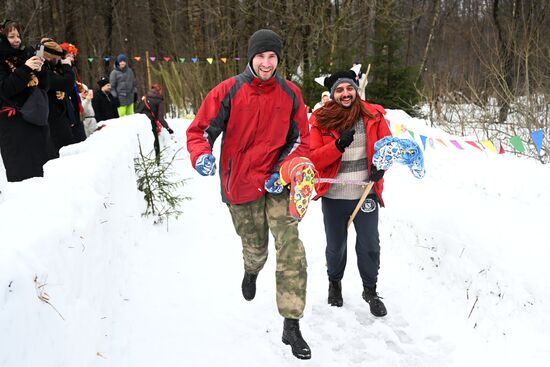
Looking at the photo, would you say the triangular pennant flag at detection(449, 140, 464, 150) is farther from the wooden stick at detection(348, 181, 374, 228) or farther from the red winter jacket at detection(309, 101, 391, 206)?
the wooden stick at detection(348, 181, 374, 228)

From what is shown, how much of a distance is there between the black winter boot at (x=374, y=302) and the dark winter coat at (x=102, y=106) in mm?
7238

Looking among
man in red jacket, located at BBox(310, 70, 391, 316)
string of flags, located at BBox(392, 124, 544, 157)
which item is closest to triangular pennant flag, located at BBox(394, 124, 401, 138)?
string of flags, located at BBox(392, 124, 544, 157)

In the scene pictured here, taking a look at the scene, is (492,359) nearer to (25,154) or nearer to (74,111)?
(25,154)

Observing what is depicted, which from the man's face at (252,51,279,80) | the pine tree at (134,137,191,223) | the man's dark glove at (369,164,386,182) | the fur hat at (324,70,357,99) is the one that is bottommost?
the pine tree at (134,137,191,223)

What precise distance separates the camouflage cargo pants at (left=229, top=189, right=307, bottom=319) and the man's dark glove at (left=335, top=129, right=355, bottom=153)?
542mm

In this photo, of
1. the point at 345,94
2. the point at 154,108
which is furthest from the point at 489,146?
the point at 154,108

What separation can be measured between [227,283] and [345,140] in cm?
188

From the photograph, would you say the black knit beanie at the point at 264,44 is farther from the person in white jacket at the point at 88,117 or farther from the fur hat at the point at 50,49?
the person in white jacket at the point at 88,117

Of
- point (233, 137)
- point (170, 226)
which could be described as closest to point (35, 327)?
point (233, 137)

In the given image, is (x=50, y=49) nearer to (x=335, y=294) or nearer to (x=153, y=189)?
(x=153, y=189)

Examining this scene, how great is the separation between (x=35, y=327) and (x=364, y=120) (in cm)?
271

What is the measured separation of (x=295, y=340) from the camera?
3033mm

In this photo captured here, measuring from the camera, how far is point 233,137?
10.5 feet

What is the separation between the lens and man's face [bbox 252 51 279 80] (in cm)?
311
